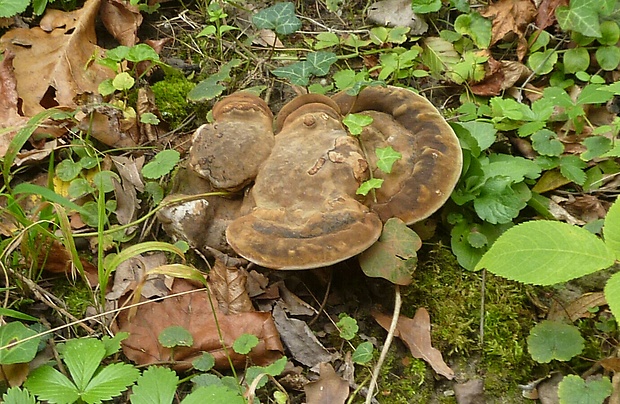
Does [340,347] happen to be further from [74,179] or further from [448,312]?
[74,179]

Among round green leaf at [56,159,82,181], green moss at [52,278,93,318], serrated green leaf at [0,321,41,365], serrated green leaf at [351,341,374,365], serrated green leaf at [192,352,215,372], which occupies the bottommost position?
serrated green leaf at [351,341,374,365]

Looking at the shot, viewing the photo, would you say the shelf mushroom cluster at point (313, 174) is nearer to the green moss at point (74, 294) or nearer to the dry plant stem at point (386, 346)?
the dry plant stem at point (386, 346)

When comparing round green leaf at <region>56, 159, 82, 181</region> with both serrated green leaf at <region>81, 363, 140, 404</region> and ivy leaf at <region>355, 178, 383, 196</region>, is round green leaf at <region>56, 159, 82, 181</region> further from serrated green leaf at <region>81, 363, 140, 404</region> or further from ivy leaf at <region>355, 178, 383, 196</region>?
ivy leaf at <region>355, 178, 383, 196</region>

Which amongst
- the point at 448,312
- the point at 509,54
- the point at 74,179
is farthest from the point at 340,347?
the point at 509,54

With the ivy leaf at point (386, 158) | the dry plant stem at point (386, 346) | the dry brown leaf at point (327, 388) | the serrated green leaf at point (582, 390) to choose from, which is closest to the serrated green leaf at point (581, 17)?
the ivy leaf at point (386, 158)

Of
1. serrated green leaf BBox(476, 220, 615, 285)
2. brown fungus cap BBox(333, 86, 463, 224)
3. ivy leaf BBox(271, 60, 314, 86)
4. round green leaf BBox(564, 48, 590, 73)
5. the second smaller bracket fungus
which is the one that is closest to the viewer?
serrated green leaf BBox(476, 220, 615, 285)

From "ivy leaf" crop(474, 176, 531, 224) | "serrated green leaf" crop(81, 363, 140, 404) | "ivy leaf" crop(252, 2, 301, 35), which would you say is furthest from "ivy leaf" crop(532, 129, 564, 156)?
"serrated green leaf" crop(81, 363, 140, 404)
